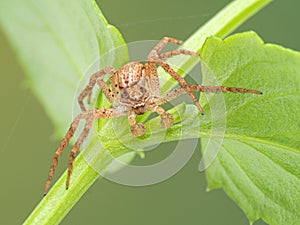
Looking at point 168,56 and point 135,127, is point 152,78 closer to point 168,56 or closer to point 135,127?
point 168,56

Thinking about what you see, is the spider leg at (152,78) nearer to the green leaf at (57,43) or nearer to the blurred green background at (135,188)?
the green leaf at (57,43)

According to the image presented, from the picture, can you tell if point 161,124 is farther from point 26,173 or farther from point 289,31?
point 26,173

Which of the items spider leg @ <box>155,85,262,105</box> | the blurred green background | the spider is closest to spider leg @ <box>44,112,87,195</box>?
the spider

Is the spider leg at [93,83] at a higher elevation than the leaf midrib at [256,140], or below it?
higher

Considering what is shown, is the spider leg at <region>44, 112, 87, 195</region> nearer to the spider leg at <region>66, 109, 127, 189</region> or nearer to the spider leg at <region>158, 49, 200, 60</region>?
the spider leg at <region>66, 109, 127, 189</region>

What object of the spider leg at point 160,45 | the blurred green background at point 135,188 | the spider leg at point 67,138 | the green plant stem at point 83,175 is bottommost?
the blurred green background at point 135,188

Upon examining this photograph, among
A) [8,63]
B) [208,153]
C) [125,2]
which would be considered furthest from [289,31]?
[208,153]

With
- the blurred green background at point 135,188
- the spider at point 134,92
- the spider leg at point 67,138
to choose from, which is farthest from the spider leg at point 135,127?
the blurred green background at point 135,188
